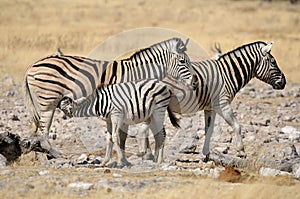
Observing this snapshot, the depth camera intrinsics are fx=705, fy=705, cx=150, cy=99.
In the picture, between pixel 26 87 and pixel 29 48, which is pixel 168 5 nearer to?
pixel 29 48

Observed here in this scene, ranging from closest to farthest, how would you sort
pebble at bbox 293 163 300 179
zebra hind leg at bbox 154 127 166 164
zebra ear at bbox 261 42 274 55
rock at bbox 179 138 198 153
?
pebble at bbox 293 163 300 179 < zebra hind leg at bbox 154 127 166 164 < rock at bbox 179 138 198 153 < zebra ear at bbox 261 42 274 55

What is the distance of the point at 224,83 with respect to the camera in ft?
39.8

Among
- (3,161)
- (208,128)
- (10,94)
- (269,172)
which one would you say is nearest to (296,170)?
(269,172)

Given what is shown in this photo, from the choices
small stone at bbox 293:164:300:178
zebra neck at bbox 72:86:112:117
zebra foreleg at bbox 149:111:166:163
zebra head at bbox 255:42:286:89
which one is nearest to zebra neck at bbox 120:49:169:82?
zebra foreleg at bbox 149:111:166:163

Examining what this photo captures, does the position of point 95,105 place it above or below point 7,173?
above

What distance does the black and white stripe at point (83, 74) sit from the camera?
11.1 metres

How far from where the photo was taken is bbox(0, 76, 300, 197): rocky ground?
833cm

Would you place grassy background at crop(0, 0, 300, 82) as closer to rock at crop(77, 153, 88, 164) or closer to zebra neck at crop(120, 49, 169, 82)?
zebra neck at crop(120, 49, 169, 82)

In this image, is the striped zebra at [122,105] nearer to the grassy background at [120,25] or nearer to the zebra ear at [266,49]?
the zebra ear at [266,49]

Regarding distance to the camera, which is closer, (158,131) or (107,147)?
(107,147)

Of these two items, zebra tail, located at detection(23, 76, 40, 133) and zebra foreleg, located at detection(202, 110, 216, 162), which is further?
zebra foreleg, located at detection(202, 110, 216, 162)

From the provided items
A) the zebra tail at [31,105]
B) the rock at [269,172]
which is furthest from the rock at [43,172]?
the rock at [269,172]

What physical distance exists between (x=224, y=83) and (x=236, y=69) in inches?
18.1

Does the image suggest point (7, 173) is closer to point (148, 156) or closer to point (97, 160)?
point (97, 160)
